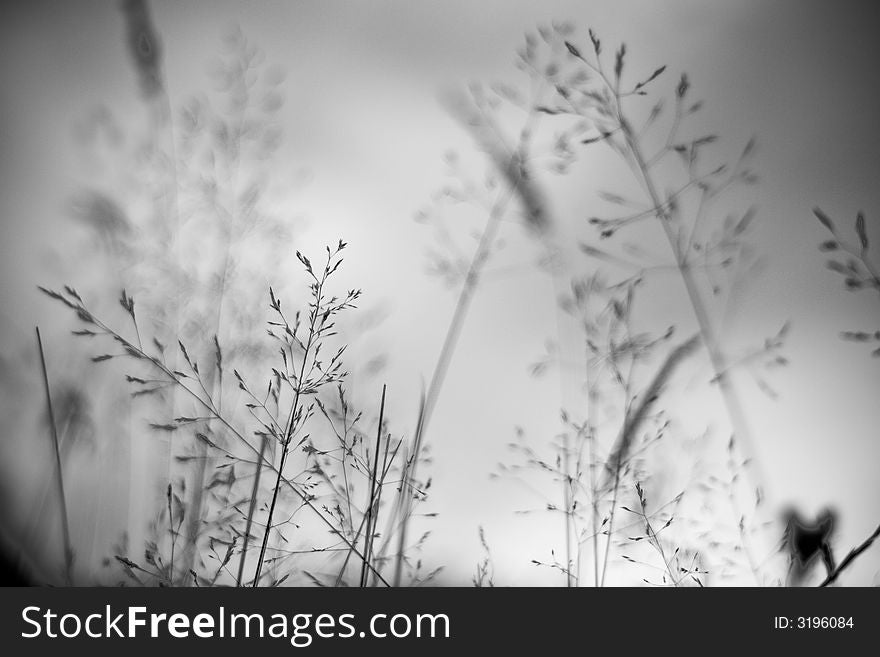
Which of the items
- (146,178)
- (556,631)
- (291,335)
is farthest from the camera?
(146,178)

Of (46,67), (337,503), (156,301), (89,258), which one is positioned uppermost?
(46,67)

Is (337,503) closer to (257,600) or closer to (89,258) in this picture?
(257,600)

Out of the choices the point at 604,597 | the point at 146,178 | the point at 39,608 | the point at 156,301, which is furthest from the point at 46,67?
the point at 604,597

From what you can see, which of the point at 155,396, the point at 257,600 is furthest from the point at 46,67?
the point at 257,600

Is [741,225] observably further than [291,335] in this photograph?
Yes

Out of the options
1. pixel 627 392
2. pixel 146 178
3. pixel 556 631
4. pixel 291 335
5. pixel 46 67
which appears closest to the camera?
pixel 556 631

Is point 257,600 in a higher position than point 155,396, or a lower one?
lower

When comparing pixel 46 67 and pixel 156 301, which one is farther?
pixel 46 67

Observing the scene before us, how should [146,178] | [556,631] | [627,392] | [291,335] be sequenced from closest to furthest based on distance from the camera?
[556,631] < [291,335] < [627,392] < [146,178]

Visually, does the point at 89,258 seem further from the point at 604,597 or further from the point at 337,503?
the point at 604,597

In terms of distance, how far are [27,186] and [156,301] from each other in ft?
1.30

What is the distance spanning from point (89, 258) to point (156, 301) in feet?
0.61

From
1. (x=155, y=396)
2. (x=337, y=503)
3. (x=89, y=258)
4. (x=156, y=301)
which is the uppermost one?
(x=89, y=258)

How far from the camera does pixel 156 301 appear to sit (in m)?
1.12
